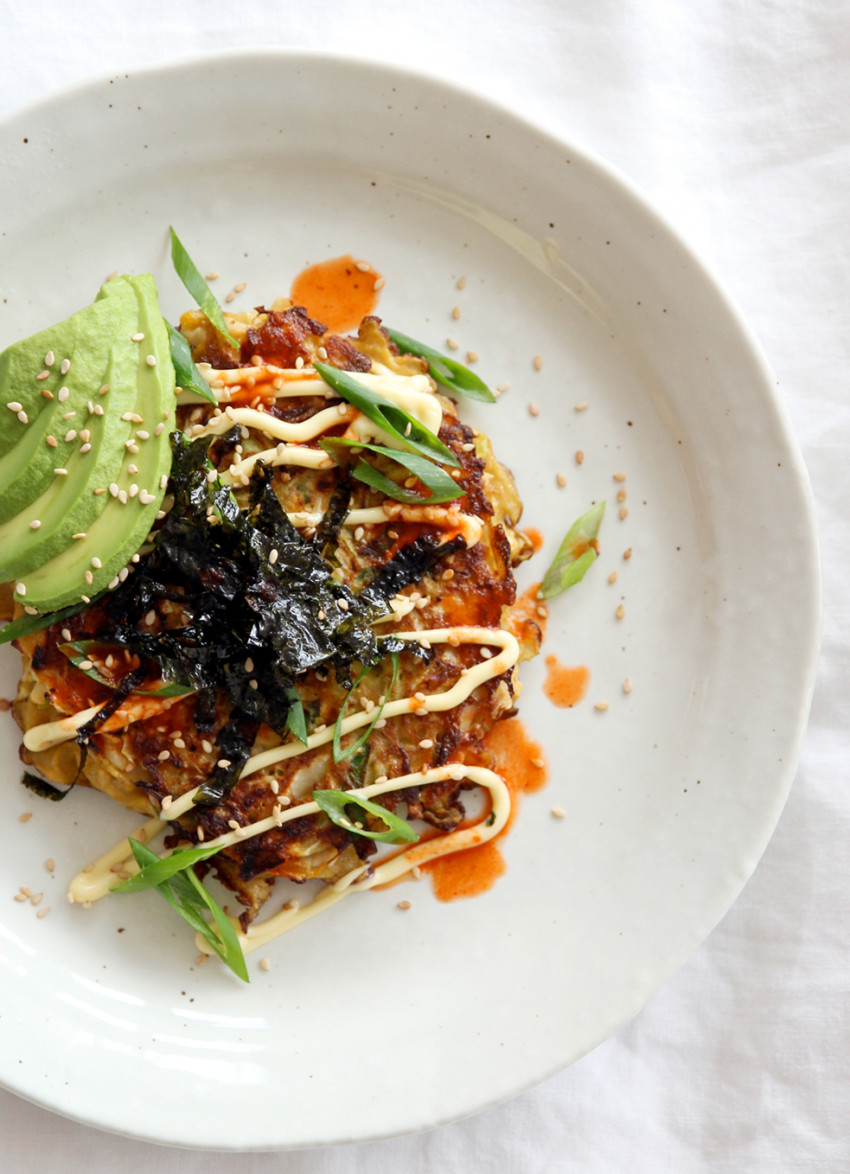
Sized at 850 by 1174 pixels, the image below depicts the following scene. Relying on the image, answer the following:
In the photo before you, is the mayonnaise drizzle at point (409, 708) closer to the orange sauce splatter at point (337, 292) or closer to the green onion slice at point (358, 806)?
the green onion slice at point (358, 806)

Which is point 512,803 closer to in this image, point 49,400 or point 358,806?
point 358,806

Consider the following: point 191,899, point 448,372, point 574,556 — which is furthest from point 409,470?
point 191,899

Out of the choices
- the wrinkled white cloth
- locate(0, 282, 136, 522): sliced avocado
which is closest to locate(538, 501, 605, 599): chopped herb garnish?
the wrinkled white cloth

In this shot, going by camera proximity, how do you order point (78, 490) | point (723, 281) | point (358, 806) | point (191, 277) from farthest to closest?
point (723, 281) → point (191, 277) → point (358, 806) → point (78, 490)

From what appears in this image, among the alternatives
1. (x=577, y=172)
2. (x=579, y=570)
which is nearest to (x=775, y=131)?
(x=577, y=172)

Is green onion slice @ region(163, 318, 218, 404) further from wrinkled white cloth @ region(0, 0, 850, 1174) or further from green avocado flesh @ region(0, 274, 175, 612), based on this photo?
wrinkled white cloth @ region(0, 0, 850, 1174)

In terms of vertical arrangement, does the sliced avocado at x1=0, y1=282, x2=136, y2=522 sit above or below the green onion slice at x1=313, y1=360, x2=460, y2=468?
below

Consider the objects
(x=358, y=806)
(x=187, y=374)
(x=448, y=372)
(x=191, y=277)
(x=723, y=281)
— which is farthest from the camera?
(x=723, y=281)
